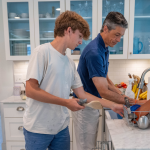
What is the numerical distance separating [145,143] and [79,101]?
1.45ft

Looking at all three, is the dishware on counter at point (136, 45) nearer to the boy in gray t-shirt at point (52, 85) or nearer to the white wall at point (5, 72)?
the boy in gray t-shirt at point (52, 85)

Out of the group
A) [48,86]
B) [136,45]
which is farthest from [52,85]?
[136,45]

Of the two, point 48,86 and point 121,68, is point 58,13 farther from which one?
point 48,86

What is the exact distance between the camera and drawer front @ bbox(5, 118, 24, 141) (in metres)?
2.01

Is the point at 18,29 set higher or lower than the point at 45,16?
lower

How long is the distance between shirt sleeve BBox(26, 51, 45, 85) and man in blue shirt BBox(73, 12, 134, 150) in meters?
0.47

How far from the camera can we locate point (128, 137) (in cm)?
82

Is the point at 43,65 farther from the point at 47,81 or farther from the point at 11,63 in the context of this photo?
the point at 11,63

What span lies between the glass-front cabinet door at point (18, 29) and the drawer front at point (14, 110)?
0.67 m

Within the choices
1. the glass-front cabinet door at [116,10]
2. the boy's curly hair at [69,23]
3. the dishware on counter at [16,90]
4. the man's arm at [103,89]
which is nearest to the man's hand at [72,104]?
the man's arm at [103,89]

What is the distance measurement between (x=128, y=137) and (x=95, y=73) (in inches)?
22.2

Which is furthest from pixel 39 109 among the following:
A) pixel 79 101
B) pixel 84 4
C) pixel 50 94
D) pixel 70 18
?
pixel 84 4

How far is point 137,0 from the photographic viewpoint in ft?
6.98

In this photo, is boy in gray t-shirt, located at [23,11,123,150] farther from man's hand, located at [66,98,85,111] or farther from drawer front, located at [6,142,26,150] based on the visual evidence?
drawer front, located at [6,142,26,150]
